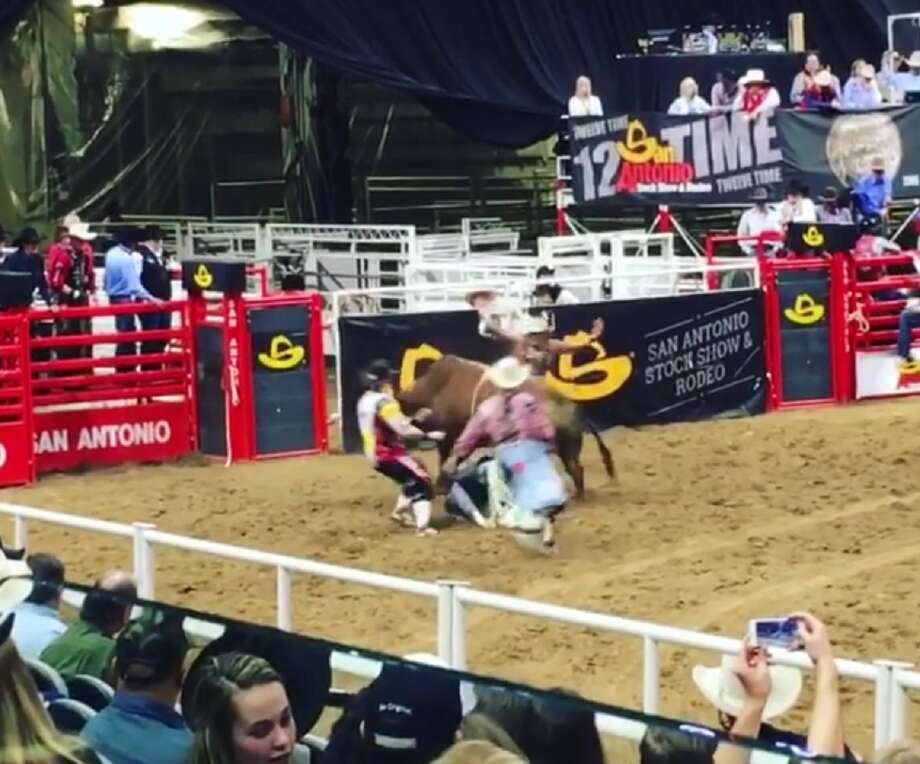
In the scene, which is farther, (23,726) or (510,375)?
(510,375)

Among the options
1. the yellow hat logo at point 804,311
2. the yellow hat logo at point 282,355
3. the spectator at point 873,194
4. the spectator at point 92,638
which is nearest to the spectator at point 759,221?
the spectator at point 873,194

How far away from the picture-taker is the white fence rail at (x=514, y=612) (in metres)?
6.36

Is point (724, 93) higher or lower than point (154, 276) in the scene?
higher

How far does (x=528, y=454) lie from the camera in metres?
13.5

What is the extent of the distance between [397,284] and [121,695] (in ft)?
65.7

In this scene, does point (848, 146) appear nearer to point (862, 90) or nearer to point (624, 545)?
point (862, 90)

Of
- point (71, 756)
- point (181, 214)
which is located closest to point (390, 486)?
point (71, 756)

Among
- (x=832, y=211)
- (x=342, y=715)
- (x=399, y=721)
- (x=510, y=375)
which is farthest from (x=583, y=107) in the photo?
(x=399, y=721)

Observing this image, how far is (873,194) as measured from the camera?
78.2 feet

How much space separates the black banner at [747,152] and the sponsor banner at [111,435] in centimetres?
857

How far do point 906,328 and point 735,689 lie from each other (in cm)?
1588

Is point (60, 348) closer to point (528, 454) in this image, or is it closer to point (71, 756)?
point (528, 454)

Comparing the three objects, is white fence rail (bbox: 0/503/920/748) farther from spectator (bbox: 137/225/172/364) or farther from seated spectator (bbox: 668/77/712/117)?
seated spectator (bbox: 668/77/712/117)

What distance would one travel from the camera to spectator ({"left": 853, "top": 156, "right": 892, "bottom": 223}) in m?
23.7
